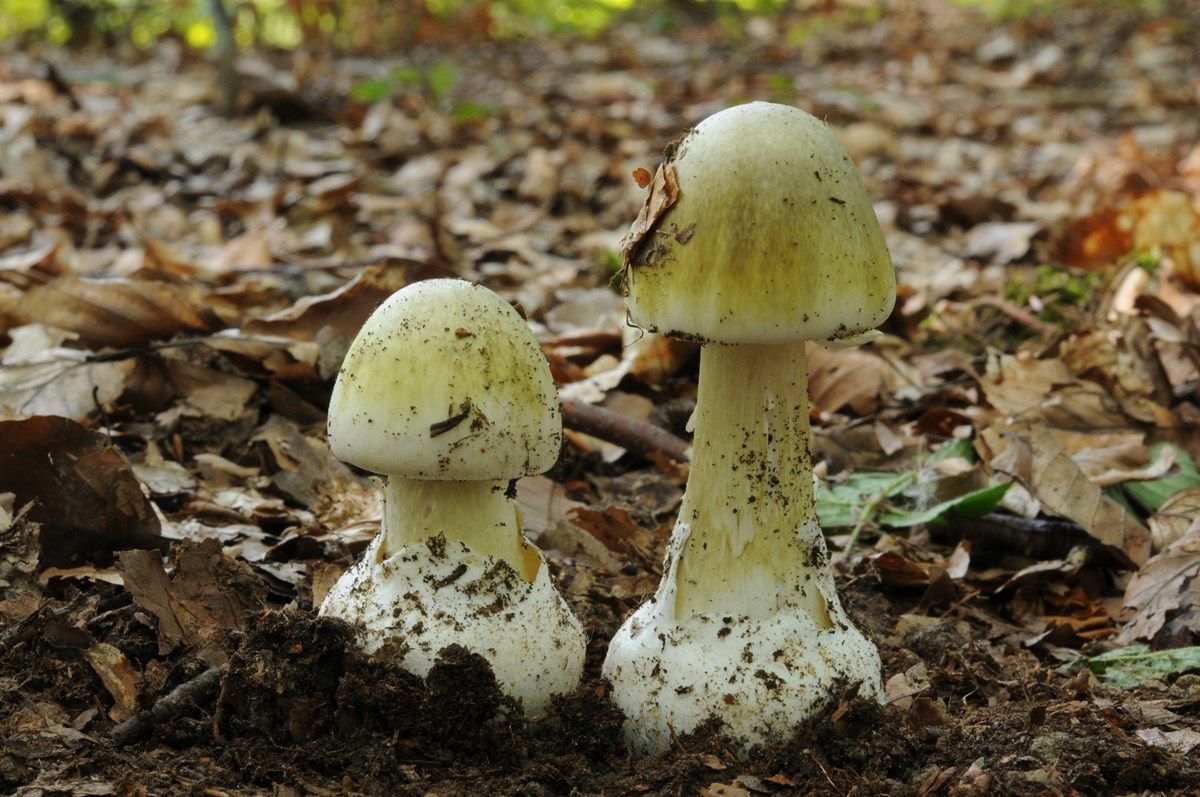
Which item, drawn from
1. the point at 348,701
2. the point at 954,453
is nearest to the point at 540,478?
the point at 954,453

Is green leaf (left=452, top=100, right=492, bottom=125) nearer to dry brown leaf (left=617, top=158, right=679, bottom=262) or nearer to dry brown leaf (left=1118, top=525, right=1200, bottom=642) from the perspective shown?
dry brown leaf (left=1118, top=525, right=1200, bottom=642)

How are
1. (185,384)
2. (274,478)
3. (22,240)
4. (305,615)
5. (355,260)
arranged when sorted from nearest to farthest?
(305,615)
(274,478)
(185,384)
(355,260)
(22,240)

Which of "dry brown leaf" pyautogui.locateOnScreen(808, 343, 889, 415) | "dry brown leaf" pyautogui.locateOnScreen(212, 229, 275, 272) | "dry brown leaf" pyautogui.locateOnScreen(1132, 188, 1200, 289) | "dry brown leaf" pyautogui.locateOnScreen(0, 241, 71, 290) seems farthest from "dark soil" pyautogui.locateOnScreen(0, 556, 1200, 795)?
"dry brown leaf" pyautogui.locateOnScreen(1132, 188, 1200, 289)

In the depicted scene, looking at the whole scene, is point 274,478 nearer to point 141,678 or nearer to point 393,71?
point 141,678

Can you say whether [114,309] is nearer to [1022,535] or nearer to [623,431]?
[623,431]

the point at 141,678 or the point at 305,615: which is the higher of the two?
the point at 305,615

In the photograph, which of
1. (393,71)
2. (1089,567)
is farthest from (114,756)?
(393,71)

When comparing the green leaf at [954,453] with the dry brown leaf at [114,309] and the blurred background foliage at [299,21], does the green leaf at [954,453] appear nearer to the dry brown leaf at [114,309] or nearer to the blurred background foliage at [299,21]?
the dry brown leaf at [114,309]
